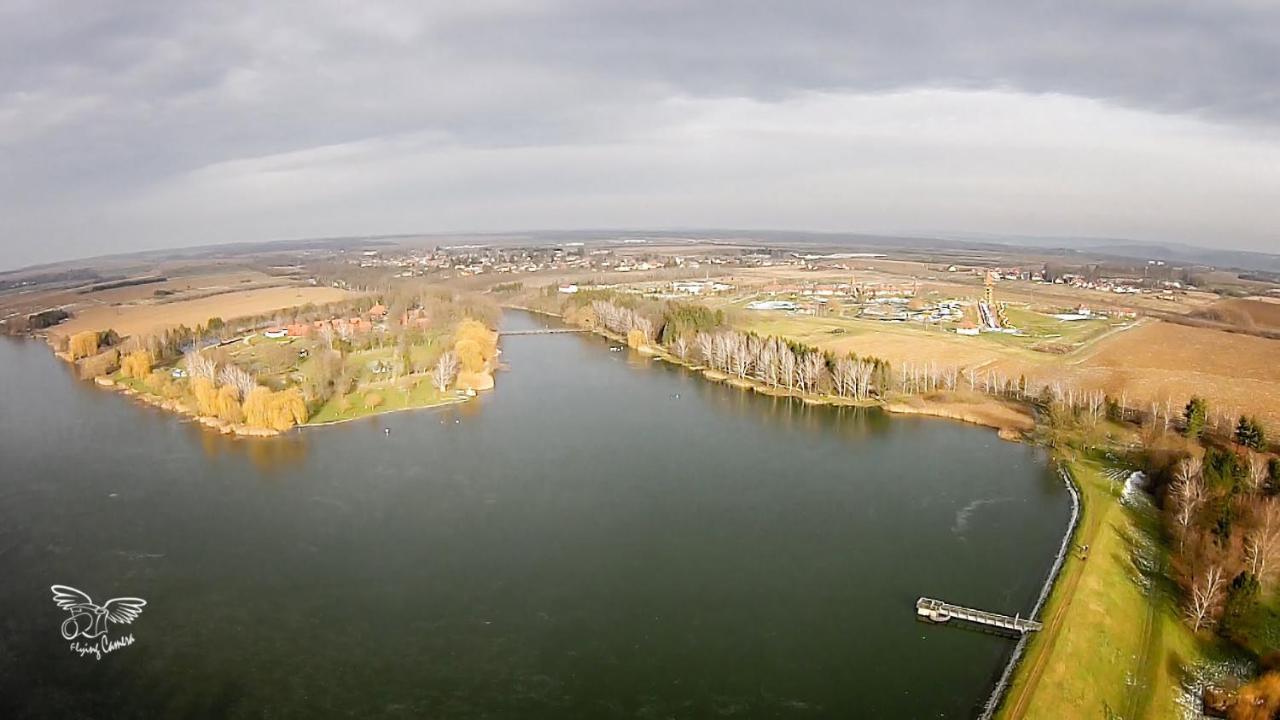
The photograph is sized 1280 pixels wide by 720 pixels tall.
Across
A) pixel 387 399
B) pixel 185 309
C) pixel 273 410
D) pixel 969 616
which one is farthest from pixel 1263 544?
pixel 185 309

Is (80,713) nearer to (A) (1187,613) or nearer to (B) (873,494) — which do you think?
(B) (873,494)

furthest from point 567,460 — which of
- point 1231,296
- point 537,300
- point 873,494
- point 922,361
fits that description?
point 1231,296

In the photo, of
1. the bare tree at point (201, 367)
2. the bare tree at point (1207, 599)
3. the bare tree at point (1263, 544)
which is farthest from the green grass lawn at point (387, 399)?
the bare tree at point (1263, 544)

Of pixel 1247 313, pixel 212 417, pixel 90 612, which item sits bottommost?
pixel 90 612

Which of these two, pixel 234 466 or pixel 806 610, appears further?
pixel 234 466

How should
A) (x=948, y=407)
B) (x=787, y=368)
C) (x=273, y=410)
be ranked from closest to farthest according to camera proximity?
(x=273, y=410) → (x=948, y=407) → (x=787, y=368)

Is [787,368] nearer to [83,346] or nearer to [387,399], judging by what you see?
→ [387,399]

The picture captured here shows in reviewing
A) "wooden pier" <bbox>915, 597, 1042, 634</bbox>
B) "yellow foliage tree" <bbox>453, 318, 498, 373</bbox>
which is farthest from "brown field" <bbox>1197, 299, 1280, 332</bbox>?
"yellow foliage tree" <bbox>453, 318, 498, 373</bbox>
